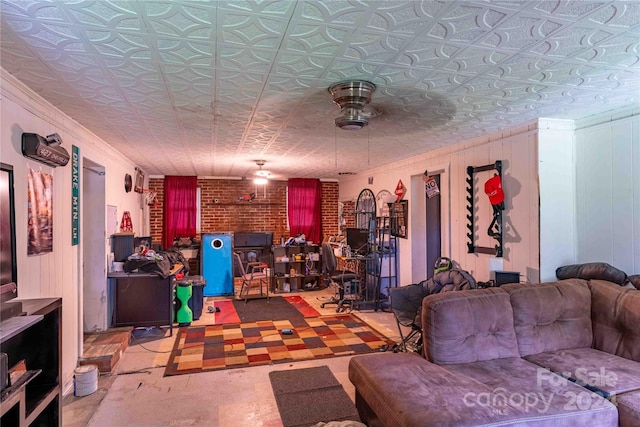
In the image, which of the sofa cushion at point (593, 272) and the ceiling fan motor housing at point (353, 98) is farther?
the sofa cushion at point (593, 272)

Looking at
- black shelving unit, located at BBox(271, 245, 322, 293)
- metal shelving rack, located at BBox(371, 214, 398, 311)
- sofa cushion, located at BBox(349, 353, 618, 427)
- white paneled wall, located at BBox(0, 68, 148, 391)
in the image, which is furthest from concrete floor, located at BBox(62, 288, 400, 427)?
black shelving unit, located at BBox(271, 245, 322, 293)

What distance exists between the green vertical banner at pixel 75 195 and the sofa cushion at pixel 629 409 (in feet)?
13.7

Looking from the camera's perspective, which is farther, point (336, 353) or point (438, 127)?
point (336, 353)

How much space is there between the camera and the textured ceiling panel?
1568 millimetres

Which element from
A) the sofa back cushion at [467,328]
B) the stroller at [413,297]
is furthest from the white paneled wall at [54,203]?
the stroller at [413,297]

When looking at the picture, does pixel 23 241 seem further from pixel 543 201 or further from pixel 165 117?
pixel 543 201

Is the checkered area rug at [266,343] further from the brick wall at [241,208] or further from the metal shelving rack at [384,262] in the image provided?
the brick wall at [241,208]

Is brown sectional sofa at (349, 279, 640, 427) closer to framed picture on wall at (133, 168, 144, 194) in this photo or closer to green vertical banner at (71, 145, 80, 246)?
green vertical banner at (71, 145, 80, 246)

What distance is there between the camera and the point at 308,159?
18.5 ft

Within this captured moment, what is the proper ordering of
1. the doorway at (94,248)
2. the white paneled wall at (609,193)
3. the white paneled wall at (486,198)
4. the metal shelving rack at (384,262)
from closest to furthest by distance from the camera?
1. the white paneled wall at (609,193)
2. the white paneled wall at (486,198)
3. the doorway at (94,248)
4. the metal shelving rack at (384,262)

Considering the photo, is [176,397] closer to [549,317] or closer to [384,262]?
[549,317]

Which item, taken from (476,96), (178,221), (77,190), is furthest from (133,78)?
(178,221)

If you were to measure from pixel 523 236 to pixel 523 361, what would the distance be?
1.43m

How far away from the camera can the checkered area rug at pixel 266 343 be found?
374 cm
